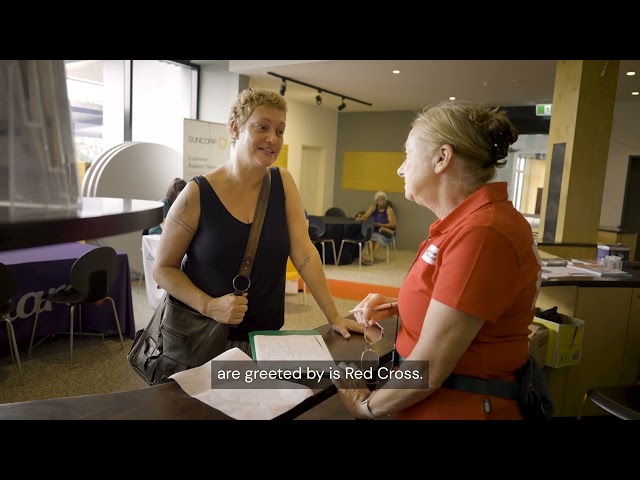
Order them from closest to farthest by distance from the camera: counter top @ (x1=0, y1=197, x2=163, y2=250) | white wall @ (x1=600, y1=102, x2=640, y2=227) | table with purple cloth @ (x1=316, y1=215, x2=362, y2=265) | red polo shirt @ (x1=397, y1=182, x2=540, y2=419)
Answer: counter top @ (x1=0, y1=197, x2=163, y2=250), red polo shirt @ (x1=397, y1=182, x2=540, y2=419), white wall @ (x1=600, y1=102, x2=640, y2=227), table with purple cloth @ (x1=316, y1=215, x2=362, y2=265)

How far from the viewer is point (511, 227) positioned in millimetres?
983

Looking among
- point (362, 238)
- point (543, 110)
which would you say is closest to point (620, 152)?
point (543, 110)

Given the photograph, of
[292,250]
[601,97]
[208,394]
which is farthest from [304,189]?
[208,394]

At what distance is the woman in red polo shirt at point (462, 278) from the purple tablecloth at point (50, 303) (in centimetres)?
359

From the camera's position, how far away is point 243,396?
115 centimetres

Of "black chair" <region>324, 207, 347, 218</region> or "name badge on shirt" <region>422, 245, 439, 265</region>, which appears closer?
"name badge on shirt" <region>422, 245, 439, 265</region>

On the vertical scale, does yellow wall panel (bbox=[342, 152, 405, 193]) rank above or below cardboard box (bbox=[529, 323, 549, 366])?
above

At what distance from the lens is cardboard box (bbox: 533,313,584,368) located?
2807 mm

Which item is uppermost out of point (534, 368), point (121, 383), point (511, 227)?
point (511, 227)

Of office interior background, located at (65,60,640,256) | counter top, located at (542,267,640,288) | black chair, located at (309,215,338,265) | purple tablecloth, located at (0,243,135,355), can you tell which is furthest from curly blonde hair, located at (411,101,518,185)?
black chair, located at (309,215,338,265)

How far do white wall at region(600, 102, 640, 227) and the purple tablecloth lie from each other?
26.9ft

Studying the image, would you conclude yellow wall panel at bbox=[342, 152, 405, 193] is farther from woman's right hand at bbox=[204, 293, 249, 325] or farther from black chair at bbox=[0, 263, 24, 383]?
woman's right hand at bbox=[204, 293, 249, 325]

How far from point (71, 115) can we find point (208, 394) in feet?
2.40
